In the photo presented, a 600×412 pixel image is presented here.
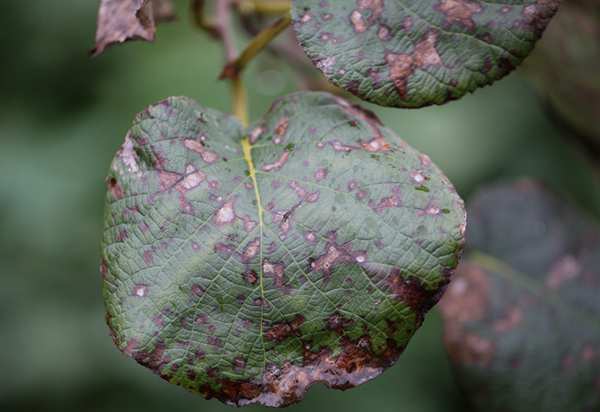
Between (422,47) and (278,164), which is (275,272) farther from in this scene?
(422,47)

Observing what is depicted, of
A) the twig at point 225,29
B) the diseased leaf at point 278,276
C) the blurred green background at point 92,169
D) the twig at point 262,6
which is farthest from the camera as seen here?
the blurred green background at point 92,169

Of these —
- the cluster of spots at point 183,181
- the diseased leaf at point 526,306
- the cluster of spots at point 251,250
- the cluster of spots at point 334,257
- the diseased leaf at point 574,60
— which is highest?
the cluster of spots at point 183,181

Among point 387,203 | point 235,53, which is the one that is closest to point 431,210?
point 387,203

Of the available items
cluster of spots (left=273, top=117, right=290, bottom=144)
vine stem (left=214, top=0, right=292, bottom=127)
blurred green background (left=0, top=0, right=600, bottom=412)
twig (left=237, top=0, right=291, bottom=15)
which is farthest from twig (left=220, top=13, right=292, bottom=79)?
blurred green background (left=0, top=0, right=600, bottom=412)

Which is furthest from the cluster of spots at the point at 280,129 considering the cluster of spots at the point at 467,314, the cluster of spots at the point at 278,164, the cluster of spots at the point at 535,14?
the cluster of spots at the point at 467,314

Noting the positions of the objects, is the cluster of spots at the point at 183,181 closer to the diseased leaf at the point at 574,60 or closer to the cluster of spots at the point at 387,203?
the cluster of spots at the point at 387,203

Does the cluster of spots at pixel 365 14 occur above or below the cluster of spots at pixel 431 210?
above
